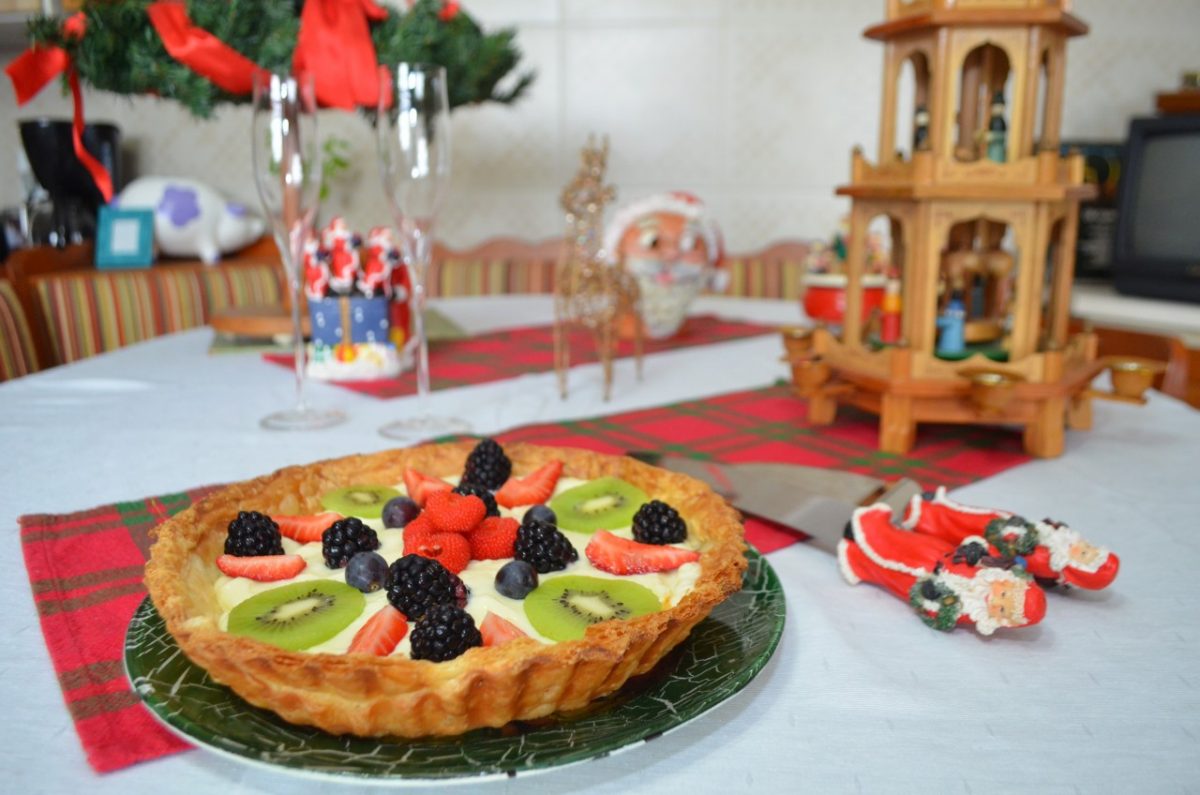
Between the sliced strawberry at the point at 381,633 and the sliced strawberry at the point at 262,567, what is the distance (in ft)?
0.44

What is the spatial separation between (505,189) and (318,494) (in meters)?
3.25

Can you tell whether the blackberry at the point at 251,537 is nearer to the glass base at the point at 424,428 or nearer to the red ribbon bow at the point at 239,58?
the glass base at the point at 424,428

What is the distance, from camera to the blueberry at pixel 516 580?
0.71 m

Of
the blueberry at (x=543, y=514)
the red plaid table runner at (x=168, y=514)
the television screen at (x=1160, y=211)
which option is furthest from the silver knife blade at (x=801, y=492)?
the television screen at (x=1160, y=211)

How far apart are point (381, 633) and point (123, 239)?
3.39 m

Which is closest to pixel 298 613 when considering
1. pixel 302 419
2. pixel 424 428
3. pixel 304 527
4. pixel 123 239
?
pixel 304 527

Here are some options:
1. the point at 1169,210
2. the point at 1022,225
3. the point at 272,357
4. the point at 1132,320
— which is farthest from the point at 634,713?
the point at 1169,210

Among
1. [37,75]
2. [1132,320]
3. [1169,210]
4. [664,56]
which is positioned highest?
[664,56]

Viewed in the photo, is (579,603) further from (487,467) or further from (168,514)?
(168,514)

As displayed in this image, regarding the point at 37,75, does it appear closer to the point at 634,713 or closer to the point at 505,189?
the point at 634,713

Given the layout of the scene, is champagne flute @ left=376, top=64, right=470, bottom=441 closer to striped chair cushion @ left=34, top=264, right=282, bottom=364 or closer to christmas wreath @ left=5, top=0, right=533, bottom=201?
christmas wreath @ left=5, top=0, right=533, bottom=201

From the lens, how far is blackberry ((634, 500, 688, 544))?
32.0 inches

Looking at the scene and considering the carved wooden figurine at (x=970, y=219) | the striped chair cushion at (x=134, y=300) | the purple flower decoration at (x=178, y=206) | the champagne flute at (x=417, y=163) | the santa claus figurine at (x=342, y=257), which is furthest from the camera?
the purple flower decoration at (x=178, y=206)

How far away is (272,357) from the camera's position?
1958mm
